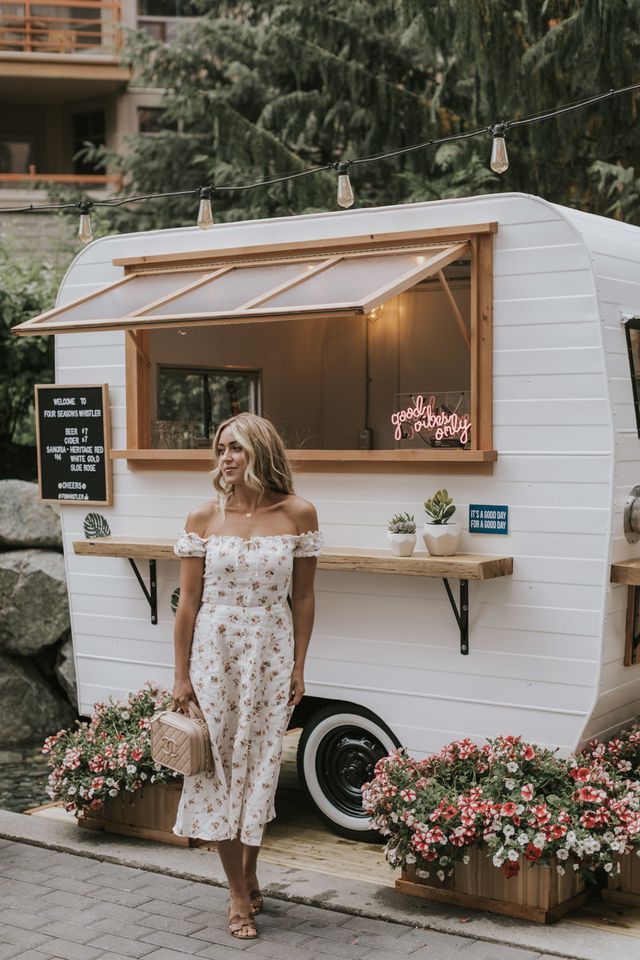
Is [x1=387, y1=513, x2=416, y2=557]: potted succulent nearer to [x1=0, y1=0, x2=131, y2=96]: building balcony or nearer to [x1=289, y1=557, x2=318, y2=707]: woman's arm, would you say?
[x1=289, y1=557, x2=318, y2=707]: woman's arm

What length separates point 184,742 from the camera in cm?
482

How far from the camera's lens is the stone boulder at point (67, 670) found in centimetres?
962

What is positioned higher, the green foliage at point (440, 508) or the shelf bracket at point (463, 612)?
the green foliage at point (440, 508)

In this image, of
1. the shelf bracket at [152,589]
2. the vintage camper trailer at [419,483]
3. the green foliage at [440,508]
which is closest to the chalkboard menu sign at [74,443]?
the vintage camper trailer at [419,483]

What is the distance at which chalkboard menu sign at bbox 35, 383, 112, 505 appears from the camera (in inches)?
282

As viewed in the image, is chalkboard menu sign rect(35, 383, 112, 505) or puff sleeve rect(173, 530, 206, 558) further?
chalkboard menu sign rect(35, 383, 112, 505)

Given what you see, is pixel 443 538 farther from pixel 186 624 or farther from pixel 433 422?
pixel 186 624

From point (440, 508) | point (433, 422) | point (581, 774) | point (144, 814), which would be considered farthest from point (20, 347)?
Result: point (581, 774)

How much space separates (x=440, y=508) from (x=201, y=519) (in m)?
1.30

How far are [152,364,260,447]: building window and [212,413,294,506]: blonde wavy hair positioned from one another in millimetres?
2248

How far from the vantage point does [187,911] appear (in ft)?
17.2

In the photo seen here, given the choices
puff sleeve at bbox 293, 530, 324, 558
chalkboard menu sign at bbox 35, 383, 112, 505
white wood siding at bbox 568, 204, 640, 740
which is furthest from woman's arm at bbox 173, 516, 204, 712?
chalkboard menu sign at bbox 35, 383, 112, 505

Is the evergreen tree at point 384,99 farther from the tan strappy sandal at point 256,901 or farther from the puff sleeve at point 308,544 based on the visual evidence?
the tan strappy sandal at point 256,901

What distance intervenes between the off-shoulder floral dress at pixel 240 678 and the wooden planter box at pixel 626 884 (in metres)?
1.57
